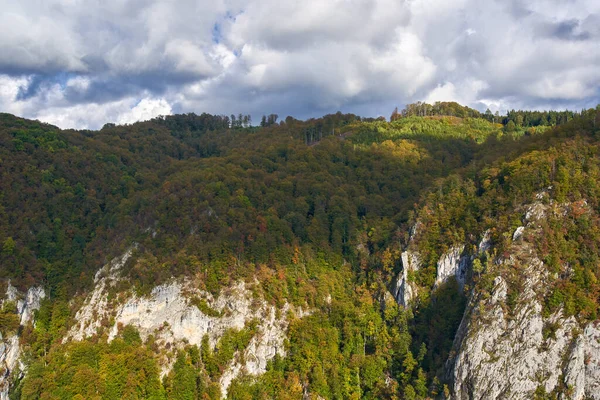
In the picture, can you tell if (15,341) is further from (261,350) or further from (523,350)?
(523,350)

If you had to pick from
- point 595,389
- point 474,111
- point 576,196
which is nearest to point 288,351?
point 595,389

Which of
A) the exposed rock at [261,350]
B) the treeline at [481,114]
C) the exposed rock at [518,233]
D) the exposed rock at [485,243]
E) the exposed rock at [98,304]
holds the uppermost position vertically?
the treeline at [481,114]

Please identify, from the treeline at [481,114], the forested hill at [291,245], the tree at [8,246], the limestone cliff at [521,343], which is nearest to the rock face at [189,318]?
the forested hill at [291,245]

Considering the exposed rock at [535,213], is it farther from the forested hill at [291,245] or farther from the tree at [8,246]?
the tree at [8,246]

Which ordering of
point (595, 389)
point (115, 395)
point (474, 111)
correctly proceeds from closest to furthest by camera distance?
point (595, 389) < point (115, 395) < point (474, 111)

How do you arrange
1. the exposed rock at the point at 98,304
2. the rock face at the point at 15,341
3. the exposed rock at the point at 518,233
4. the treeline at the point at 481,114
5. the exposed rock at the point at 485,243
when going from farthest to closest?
the treeline at the point at 481,114 → the exposed rock at the point at 485,243 → the exposed rock at the point at 98,304 → the rock face at the point at 15,341 → the exposed rock at the point at 518,233

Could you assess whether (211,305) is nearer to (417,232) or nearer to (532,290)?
(417,232)

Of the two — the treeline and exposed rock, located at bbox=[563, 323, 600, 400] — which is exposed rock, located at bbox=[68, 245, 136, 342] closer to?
exposed rock, located at bbox=[563, 323, 600, 400]
